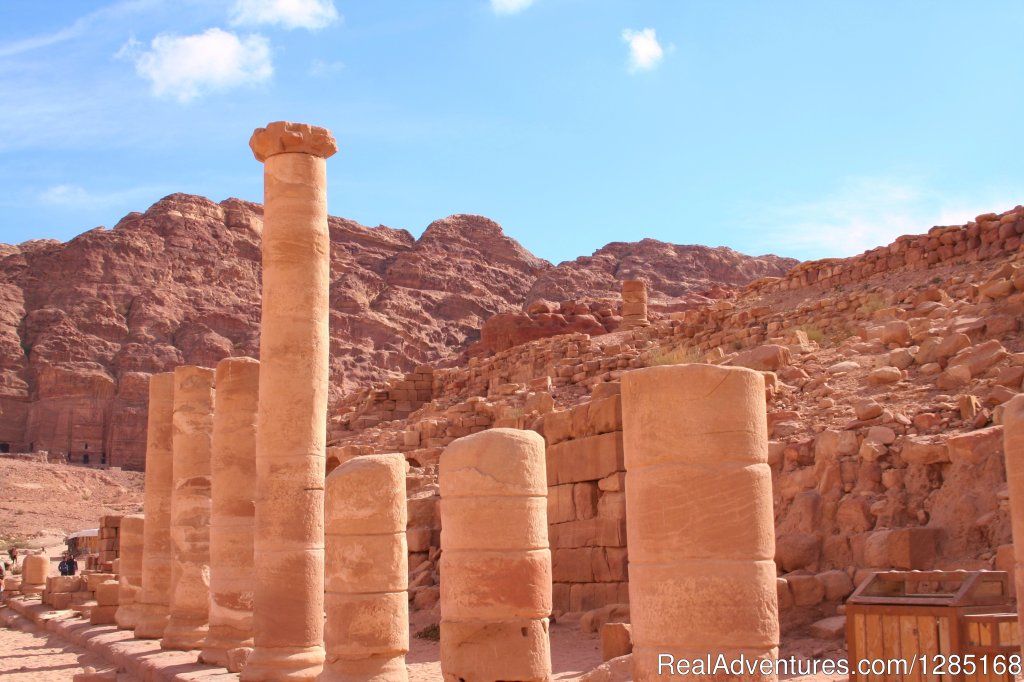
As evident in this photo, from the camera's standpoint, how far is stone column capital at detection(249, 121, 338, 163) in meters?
11.9

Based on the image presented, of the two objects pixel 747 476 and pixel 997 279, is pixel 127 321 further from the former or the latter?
pixel 747 476

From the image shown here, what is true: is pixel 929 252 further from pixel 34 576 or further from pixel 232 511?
pixel 34 576

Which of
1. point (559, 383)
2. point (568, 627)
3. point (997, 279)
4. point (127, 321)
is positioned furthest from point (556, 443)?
point (127, 321)

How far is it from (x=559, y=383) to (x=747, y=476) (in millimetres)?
18590

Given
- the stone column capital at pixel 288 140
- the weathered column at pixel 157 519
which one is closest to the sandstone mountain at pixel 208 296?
the weathered column at pixel 157 519

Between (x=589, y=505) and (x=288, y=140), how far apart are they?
5738mm

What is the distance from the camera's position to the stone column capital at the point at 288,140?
39.1ft

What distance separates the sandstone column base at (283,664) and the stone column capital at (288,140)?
5.21 meters

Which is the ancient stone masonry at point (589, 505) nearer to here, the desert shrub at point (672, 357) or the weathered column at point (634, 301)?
the desert shrub at point (672, 357)

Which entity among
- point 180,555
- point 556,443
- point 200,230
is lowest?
point 180,555

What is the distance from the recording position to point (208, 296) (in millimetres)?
82000

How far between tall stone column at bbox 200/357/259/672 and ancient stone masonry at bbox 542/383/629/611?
3878mm

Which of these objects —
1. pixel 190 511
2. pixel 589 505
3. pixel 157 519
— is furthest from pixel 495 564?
pixel 157 519

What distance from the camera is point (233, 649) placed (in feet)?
38.9
